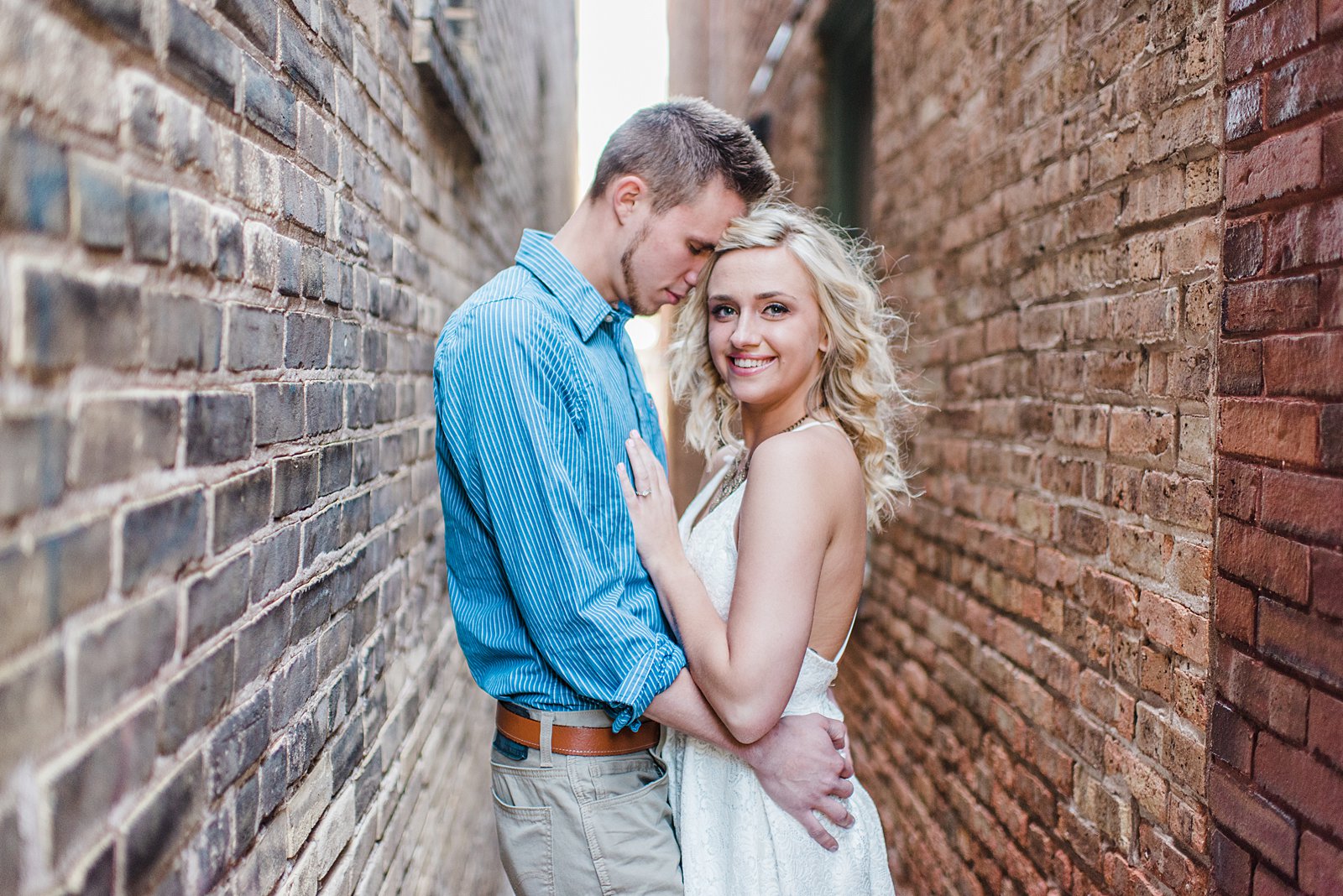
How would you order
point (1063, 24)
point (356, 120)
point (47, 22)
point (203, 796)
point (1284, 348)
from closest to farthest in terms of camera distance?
point (47, 22) < point (203, 796) < point (1284, 348) < point (356, 120) < point (1063, 24)

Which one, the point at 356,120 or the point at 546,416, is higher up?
the point at 356,120

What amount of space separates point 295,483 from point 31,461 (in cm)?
71

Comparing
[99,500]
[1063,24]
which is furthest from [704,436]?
[99,500]

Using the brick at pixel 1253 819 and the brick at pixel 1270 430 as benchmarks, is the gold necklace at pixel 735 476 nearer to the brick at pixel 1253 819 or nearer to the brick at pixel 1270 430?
the brick at pixel 1270 430

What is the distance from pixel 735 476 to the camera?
2289mm

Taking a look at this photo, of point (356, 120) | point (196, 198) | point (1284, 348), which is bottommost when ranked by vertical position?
point (1284, 348)

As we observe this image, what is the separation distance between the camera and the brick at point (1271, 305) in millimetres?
1466

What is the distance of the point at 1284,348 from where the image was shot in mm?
1529

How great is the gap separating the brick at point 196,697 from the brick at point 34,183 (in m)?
0.48

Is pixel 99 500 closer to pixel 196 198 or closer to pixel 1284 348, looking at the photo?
pixel 196 198

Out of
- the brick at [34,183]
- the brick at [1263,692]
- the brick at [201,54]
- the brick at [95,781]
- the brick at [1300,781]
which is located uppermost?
the brick at [201,54]

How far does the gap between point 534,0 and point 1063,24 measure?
5.15 meters

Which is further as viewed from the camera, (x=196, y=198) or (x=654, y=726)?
(x=654, y=726)

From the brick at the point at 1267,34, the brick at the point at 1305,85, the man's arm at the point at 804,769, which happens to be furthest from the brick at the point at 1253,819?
the brick at the point at 1267,34
